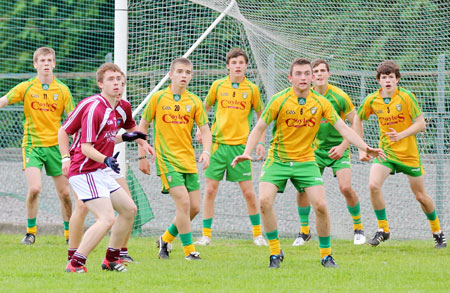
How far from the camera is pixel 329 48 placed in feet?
35.7

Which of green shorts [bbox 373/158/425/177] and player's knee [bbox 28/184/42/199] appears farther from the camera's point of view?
player's knee [bbox 28/184/42/199]

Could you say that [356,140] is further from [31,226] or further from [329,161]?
[31,226]

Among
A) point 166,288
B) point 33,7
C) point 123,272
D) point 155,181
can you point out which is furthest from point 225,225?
point 33,7

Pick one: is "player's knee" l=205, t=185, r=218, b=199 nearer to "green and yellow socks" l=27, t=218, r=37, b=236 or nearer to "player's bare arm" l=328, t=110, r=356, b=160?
"player's bare arm" l=328, t=110, r=356, b=160

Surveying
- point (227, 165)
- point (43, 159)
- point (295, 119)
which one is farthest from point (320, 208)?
point (43, 159)

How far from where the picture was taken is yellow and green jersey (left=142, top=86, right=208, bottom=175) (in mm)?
8281

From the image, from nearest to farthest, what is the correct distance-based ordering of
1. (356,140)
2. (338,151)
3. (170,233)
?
(356,140)
(170,233)
(338,151)

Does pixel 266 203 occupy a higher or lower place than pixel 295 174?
lower

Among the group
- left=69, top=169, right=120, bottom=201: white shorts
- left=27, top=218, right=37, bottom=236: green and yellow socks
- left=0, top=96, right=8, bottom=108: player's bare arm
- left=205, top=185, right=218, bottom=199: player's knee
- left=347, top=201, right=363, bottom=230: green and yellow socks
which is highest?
left=0, top=96, right=8, bottom=108: player's bare arm

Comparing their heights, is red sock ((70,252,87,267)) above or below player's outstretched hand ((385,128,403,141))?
below

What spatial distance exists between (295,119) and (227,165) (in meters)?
2.10

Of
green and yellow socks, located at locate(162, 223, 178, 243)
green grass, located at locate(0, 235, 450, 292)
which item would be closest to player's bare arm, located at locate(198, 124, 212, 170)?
green and yellow socks, located at locate(162, 223, 178, 243)

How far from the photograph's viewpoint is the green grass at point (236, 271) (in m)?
6.41

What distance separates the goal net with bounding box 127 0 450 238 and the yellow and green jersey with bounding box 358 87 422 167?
5.03 feet
